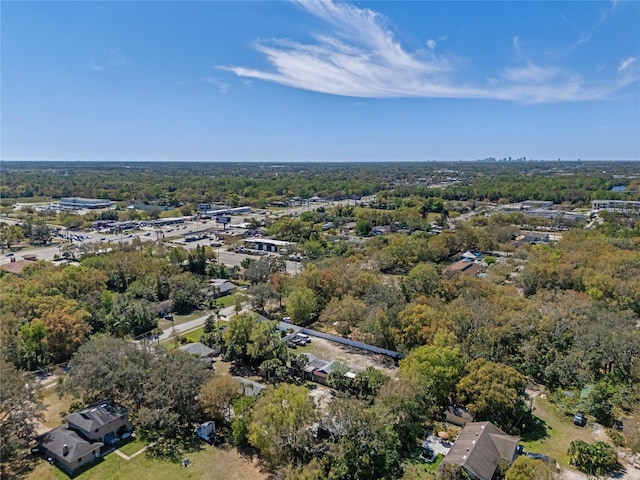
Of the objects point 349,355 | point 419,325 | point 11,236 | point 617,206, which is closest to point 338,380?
point 349,355

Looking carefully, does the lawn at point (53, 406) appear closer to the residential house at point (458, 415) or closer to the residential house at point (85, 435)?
the residential house at point (85, 435)

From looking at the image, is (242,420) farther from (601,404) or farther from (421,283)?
(421,283)

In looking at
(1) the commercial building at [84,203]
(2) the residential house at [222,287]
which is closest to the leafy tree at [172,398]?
(2) the residential house at [222,287]

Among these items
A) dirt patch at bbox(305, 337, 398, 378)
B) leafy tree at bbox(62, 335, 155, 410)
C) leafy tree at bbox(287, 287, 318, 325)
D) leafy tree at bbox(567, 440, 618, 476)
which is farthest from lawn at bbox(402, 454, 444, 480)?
leafy tree at bbox(287, 287, 318, 325)

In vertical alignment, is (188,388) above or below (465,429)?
above

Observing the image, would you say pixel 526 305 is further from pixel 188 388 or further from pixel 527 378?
pixel 188 388

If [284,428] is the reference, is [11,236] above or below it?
below

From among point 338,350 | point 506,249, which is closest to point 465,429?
point 338,350
